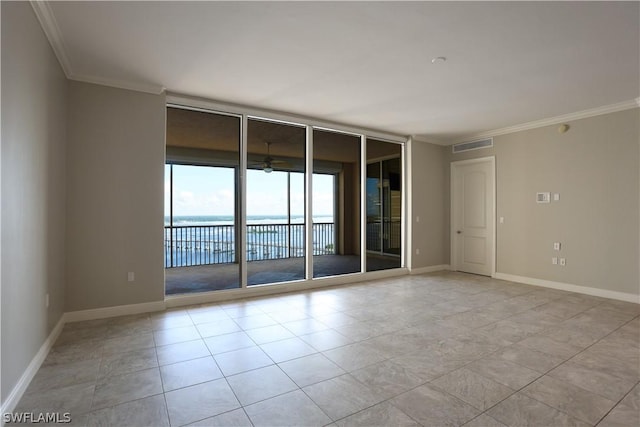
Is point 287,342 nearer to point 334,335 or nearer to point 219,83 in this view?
point 334,335

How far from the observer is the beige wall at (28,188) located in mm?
1966

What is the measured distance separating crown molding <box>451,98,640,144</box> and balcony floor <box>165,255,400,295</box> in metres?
3.06

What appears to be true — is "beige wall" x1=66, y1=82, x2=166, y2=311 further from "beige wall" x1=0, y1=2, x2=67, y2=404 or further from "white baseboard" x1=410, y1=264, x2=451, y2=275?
"white baseboard" x1=410, y1=264, x2=451, y2=275

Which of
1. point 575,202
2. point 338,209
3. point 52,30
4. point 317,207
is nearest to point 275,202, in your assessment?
point 317,207

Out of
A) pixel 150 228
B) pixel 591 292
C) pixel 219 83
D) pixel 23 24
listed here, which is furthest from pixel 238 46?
pixel 591 292

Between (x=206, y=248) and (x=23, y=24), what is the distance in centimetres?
601

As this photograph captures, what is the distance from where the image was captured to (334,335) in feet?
10.5

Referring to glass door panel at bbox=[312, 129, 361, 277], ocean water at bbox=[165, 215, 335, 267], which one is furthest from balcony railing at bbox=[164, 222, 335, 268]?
glass door panel at bbox=[312, 129, 361, 277]

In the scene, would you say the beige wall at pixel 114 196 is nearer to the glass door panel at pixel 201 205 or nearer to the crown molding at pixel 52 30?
the crown molding at pixel 52 30

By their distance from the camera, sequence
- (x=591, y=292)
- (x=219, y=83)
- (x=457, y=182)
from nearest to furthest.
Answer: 1. (x=219, y=83)
2. (x=591, y=292)
3. (x=457, y=182)

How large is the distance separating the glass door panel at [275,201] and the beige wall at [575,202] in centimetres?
367

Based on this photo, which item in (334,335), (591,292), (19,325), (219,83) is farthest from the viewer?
(591,292)

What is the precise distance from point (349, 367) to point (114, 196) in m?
3.15

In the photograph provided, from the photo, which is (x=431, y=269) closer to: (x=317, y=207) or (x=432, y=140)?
(x=432, y=140)
